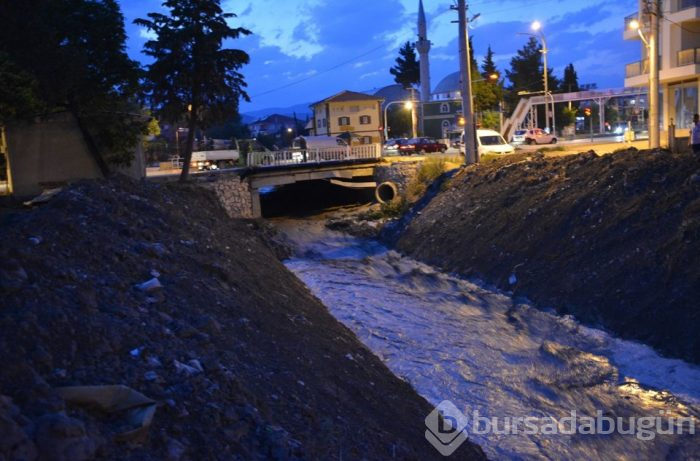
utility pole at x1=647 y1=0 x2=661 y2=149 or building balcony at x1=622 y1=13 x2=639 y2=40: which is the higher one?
building balcony at x1=622 y1=13 x2=639 y2=40

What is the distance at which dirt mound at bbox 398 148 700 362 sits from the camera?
568 inches

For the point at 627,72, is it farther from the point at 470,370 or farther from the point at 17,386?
the point at 17,386

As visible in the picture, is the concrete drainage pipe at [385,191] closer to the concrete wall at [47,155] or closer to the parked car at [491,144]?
the parked car at [491,144]

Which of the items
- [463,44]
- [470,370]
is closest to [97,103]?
[463,44]

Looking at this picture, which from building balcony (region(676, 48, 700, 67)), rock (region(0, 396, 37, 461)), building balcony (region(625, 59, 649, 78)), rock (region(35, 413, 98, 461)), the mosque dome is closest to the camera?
rock (region(0, 396, 37, 461))

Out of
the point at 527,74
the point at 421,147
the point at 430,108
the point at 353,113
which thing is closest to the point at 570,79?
the point at 527,74

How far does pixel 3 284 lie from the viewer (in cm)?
710

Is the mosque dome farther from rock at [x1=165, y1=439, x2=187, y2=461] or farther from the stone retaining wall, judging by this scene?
rock at [x1=165, y1=439, x2=187, y2=461]

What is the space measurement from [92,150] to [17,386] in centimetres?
2527

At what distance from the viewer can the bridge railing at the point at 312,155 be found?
3769cm

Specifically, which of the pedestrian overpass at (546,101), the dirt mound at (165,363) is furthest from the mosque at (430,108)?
the dirt mound at (165,363)

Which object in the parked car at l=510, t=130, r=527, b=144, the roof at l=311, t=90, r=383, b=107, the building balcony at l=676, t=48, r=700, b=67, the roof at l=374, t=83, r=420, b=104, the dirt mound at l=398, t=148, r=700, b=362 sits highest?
the roof at l=374, t=83, r=420, b=104

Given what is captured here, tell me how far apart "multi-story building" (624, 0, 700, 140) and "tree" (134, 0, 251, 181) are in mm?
20548
